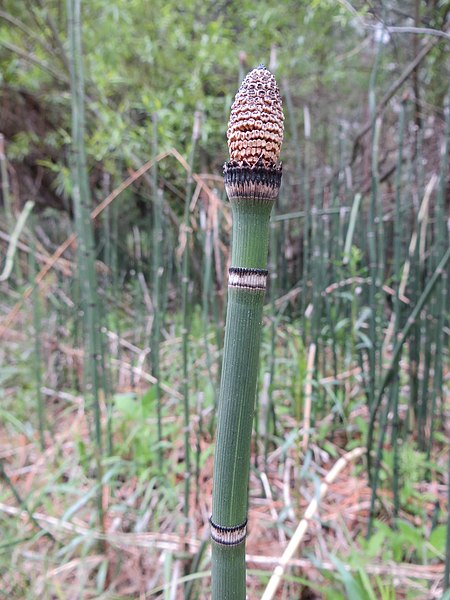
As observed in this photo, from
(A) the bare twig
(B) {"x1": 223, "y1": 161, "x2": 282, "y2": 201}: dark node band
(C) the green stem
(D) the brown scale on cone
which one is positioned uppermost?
(D) the brown scale on cone

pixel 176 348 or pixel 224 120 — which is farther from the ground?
pixel 224 120

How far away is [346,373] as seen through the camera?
4.37ft

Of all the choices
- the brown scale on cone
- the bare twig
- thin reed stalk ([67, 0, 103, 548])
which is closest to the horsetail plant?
the brown scale on cone

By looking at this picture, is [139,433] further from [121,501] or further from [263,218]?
[263,218]

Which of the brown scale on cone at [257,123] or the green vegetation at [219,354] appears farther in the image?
the green vegetation at [219,354]

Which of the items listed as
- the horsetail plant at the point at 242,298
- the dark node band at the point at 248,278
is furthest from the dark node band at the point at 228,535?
the dark node band at the point at 248,278

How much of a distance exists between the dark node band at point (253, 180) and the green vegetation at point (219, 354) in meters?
0.03

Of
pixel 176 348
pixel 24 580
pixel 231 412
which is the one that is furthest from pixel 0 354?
pixel 231 412

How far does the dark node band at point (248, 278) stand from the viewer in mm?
305

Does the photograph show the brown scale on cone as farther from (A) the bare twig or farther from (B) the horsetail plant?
(A) the bare twig

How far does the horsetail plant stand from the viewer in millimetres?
283

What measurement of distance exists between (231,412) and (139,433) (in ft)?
3.21

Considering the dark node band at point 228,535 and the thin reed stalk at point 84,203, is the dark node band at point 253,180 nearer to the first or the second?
the dark node band at point 228,535

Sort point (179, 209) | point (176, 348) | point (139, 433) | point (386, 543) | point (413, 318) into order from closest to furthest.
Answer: point (413, 318), point (386, 543), point (139, 433), point (176, 348), point (179, 209)
